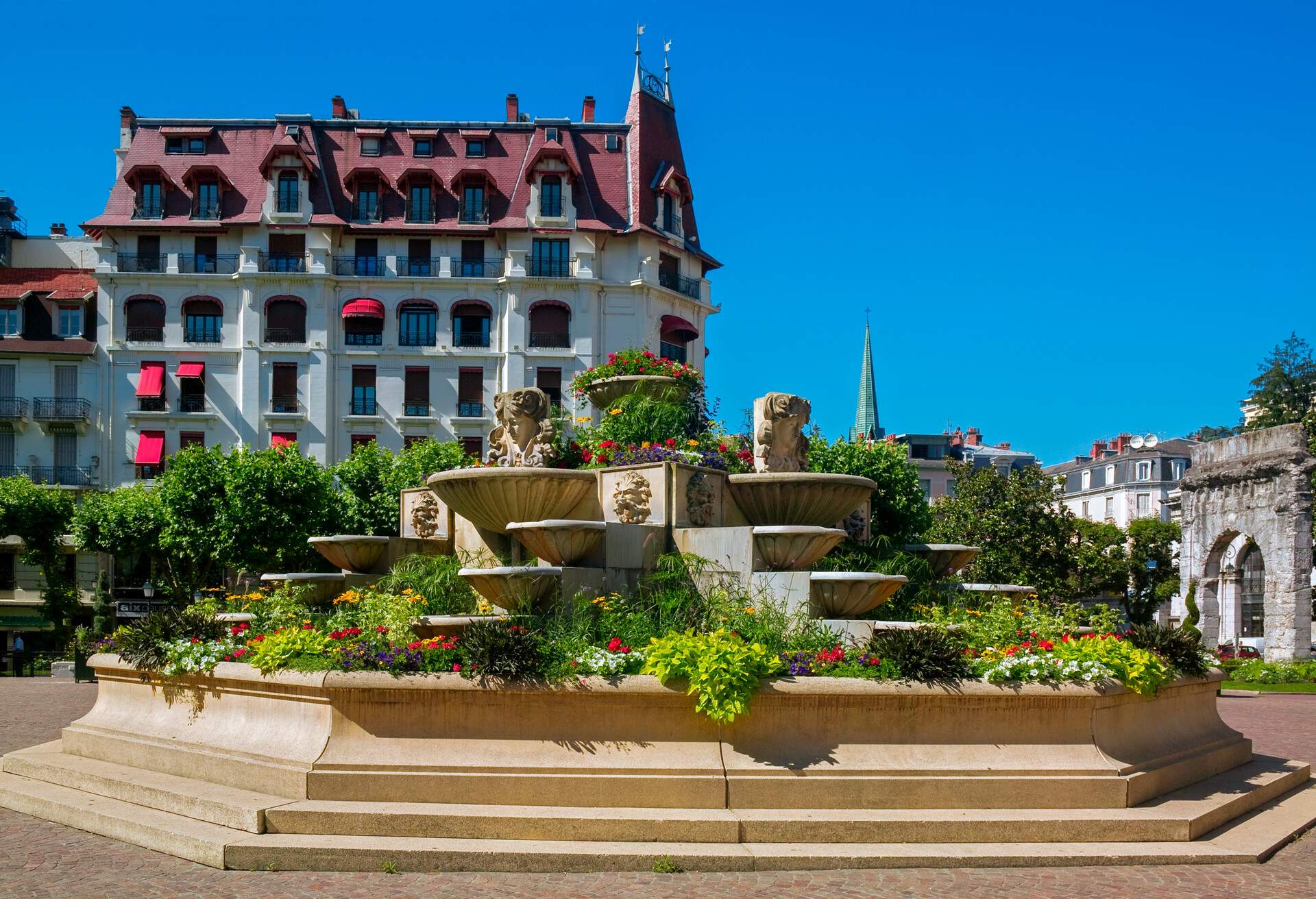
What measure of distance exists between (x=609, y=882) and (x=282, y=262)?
48.4 m

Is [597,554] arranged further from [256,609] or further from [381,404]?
[381,404]

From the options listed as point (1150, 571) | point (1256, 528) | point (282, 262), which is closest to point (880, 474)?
point (1256, 528)

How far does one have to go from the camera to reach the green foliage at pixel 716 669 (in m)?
9.12

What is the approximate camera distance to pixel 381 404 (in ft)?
173

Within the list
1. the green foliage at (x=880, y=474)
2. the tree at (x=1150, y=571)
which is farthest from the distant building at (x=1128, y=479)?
the green foliage at (x=880, y=474)

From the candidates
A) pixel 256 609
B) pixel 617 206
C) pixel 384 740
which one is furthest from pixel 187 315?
pixel 384 740

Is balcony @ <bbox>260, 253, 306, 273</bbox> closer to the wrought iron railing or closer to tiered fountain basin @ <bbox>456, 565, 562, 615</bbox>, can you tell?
the wrought iron railing

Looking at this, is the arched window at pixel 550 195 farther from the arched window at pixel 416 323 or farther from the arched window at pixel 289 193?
the arched window at pixel 289 193

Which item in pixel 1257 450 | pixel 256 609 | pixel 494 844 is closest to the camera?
pixel 494 844

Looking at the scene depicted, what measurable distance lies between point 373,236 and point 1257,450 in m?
36.0

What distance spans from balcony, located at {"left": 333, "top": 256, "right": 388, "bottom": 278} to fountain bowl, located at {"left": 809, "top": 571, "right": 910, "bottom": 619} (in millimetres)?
44430

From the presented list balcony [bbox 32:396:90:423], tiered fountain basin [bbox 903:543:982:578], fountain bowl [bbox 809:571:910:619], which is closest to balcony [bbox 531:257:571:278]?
balcony [bbox 32:396:90:423]

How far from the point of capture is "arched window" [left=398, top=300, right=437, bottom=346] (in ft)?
174

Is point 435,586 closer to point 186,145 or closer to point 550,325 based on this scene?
point 550,325
